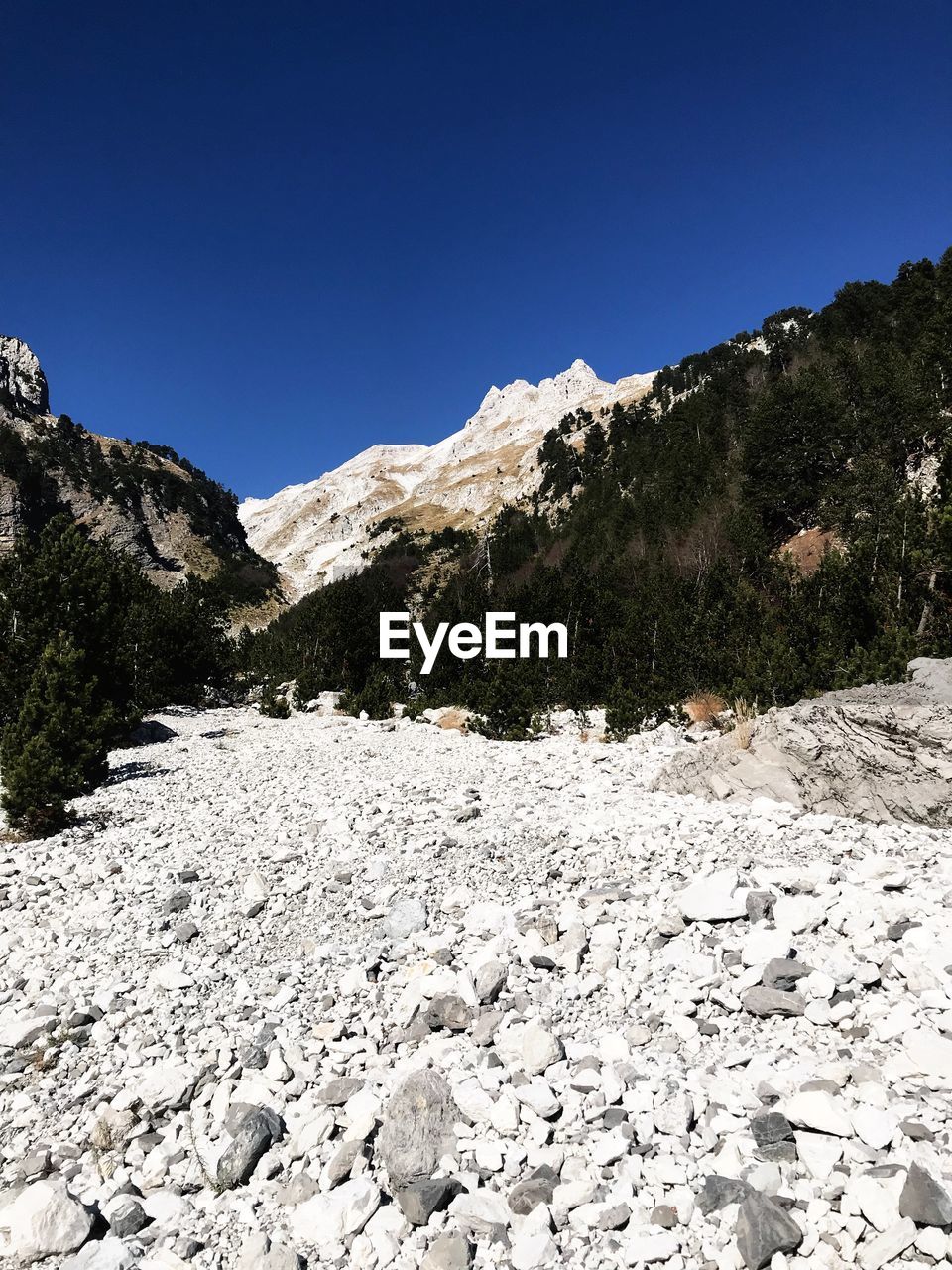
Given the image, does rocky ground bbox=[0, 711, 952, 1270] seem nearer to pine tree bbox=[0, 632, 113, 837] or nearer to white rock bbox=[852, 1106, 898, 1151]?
white rock bbox=[852, 1106, 898, 1151]

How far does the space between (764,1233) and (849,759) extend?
21.6 feet

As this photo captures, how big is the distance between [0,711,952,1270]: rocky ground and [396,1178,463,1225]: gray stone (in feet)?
0.07

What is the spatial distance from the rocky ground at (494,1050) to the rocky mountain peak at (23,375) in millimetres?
132864

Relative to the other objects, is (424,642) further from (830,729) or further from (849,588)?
(830,729)

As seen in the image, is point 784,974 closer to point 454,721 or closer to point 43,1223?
point 43,1223

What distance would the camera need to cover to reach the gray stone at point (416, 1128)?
3.43 metres

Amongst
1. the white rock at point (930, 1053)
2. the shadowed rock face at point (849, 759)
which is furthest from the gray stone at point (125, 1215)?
the shadowed rock face at point (849, 759)

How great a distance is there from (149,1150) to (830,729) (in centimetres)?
856

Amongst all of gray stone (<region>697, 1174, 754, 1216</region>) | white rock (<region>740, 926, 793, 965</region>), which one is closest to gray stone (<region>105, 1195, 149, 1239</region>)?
gray stone (<region>697, 1174, 754, 1216</region>)

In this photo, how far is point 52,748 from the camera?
40.6 ft

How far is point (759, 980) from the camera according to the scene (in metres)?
4.38

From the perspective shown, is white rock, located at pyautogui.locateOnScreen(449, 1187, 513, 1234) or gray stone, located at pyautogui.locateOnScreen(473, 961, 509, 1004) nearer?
white rock, located at pyautogui.locateOnScreen(449, 1187, 513, 1234)

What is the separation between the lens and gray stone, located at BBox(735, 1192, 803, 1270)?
2.60 m

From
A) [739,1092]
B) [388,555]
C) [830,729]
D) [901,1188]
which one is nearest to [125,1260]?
[739,1092]
